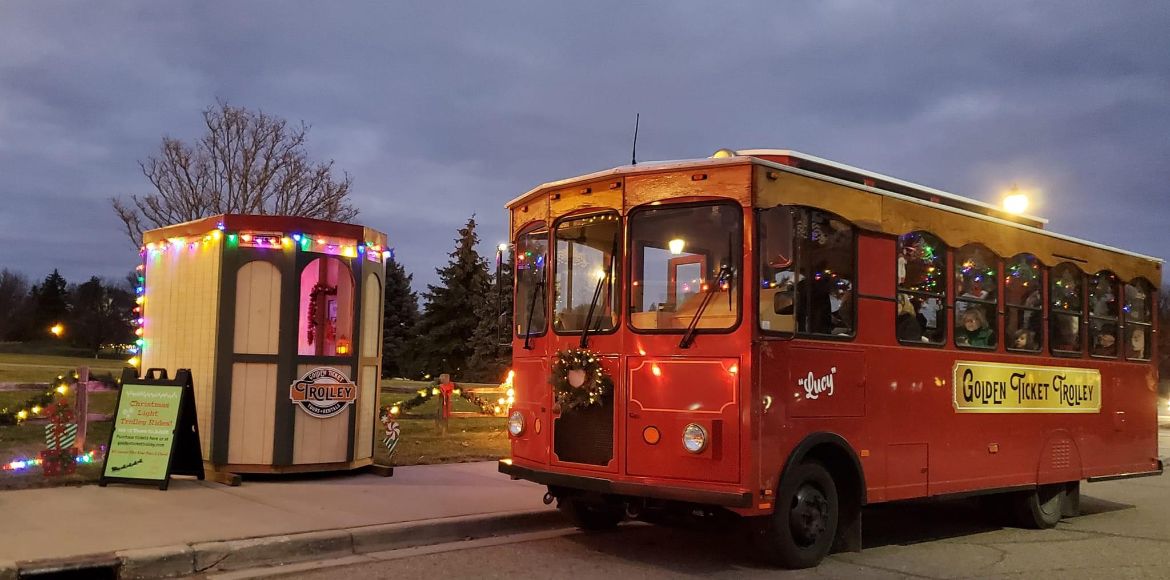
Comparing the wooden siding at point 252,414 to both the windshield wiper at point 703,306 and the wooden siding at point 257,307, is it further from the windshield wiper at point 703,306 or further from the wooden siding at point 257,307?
the windshield wiper at point 703,306

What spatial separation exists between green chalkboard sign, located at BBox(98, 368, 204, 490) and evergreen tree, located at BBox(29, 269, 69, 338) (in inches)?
3509

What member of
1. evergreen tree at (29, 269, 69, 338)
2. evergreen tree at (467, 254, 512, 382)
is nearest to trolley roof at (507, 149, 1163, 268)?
evergreen tree at (467, 254, 512, 382)

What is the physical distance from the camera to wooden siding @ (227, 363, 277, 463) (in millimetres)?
9758

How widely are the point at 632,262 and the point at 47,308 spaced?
9615cm

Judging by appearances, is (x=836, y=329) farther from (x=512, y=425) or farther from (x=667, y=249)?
(x=512, y=425)

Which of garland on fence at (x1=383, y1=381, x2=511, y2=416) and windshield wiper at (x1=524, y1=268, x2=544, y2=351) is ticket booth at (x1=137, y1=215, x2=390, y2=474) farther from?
windshield wiper at (x1=524, y1=268, x2=544, y2=351)

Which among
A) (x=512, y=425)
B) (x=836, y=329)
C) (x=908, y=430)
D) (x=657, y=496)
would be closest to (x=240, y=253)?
(x=512, y=425)

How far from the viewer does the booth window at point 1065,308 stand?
31.2 feet

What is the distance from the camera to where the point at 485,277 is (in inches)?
1718

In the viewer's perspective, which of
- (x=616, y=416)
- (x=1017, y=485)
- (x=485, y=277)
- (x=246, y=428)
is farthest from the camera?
(x=485, y=277)

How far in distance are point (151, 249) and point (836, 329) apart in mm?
8322

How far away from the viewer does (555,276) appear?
300 inches

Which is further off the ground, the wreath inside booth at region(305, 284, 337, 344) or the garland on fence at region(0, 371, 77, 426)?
the wreath inside booth at region(305, 284, 337, 344)

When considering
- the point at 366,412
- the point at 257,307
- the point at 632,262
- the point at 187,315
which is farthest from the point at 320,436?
the point at 632,262
